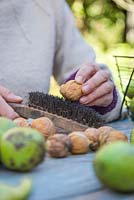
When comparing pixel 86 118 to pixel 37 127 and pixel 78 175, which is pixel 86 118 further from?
pixel 78 175

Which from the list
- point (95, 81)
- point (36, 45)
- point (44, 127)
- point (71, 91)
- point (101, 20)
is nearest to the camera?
point (44, 127)

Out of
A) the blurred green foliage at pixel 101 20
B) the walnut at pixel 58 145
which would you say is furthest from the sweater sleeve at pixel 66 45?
the blurred green foliage at pixel 101 20

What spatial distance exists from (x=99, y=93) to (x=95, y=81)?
0.12ft

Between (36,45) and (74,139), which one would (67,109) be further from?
(36,45)

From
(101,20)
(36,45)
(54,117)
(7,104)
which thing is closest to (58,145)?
(54,117)

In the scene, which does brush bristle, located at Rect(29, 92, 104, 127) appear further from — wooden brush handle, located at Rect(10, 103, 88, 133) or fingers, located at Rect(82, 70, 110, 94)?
fingers, located at Rect(82, 70, 110, 94)

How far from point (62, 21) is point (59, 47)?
91 millimetres

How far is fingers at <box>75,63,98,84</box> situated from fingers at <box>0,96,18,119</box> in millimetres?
219

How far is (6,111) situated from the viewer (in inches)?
46.2

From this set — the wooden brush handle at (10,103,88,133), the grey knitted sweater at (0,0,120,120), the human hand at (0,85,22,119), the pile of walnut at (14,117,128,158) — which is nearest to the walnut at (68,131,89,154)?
the pile of walnut at (14,117,128,158)

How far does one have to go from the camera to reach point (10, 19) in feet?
5.61

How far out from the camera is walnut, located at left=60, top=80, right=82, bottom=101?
124cm

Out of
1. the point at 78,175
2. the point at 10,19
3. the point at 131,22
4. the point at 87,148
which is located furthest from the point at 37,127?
the point at 131,22

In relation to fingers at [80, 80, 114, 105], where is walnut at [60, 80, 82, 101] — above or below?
above
